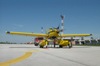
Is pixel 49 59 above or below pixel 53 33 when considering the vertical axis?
below

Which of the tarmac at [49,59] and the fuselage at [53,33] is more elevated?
the fuselage at [53,33]

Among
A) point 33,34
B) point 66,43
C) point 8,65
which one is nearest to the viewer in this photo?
point 8,65

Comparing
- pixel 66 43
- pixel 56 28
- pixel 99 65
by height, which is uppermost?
pixel 56 28

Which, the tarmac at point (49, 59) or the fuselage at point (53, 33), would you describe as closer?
the tarmac at point (49, 59)

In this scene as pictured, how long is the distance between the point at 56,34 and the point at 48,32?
170cm

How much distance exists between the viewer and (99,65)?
11086 millimetres

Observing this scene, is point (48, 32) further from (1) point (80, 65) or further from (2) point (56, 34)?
(1) point (80, 65)

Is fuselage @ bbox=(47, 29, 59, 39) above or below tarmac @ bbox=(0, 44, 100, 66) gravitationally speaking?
above

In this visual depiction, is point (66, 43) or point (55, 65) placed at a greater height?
point (66, 43)

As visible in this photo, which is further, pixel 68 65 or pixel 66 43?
pixel 66 43

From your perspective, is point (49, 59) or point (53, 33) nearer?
point (49, 59)

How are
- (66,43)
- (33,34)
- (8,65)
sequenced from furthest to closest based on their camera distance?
(33,34) → (66,43) → (8,65)

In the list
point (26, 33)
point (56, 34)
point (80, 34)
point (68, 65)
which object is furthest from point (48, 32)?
point (68, 65)

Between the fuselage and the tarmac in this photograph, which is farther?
the fuselage
